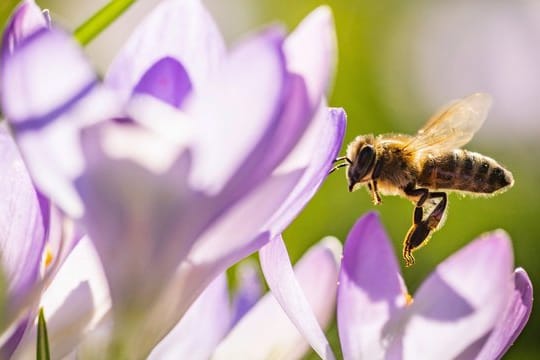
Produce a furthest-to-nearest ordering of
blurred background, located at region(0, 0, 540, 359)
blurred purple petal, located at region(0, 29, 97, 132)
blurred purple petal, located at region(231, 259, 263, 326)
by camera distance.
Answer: blurred background, located at region(0, 0, 540, 359) → blurred purple petal, located at region(231, 259, 263, 326) → blurred purple petal, located at region(0, 29, 97, 132)

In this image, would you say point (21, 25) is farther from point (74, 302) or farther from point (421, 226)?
point (421, 226)

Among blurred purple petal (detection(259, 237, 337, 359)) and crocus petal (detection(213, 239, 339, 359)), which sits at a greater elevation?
blurred purple petal (detection(259, 237, 337, 359))

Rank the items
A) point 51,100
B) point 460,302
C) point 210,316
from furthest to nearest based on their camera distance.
→ point 210,316 < point 460,302 < point 51,100

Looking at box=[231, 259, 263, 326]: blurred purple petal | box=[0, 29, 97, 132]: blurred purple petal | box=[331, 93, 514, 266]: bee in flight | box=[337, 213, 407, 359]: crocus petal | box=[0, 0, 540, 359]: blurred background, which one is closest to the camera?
box=[0, 29, 97, 132]: blurred purple petal

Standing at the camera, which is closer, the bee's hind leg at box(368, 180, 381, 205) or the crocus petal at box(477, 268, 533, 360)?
the crocus petal at box(477, 268, 533, 360)

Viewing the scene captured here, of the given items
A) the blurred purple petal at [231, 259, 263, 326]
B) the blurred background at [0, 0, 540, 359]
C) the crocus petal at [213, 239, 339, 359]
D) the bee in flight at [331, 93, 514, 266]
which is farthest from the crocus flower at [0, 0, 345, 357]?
the blurred background at [0, 0, 540, 359]

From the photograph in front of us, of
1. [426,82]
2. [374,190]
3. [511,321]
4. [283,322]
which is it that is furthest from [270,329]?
[426,82]

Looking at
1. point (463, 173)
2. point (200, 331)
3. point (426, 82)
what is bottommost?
point (426, 82)

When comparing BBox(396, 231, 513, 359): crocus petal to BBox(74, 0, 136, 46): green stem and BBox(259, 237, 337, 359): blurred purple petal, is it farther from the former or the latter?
BBox(74, 0, 136, 46): green stem
